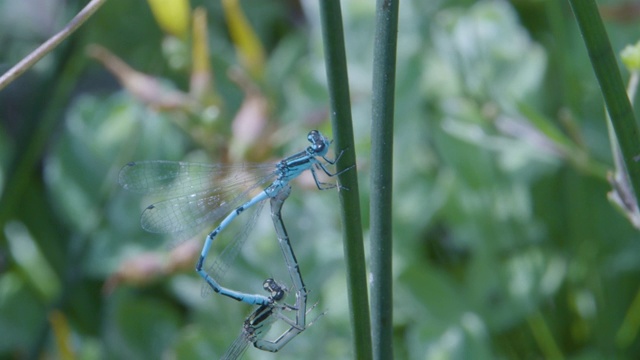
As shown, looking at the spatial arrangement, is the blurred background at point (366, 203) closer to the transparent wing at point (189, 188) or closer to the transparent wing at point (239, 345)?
the transparent wing at point (189, 188)

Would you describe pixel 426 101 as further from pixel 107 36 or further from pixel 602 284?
pixel 107 36

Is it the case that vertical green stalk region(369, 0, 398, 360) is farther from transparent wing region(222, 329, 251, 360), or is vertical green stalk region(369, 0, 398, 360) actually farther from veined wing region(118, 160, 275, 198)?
veined wing region(118, 160, 275, 198)

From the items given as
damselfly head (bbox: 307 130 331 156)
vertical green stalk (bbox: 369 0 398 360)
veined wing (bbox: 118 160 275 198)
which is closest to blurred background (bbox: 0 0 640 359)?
veined wing (bbox: 118 160 275 198)

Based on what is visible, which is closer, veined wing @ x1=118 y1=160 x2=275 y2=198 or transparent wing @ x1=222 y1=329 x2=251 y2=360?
transparent wing @ x1=222 y1=329 x2=251 y2=360

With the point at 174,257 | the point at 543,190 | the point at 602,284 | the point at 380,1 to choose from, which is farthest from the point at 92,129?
the point at 380,1

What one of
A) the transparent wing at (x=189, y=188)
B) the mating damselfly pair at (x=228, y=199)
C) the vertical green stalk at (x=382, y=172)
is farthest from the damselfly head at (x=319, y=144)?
the vertical green stalk at (x=382, y=172)

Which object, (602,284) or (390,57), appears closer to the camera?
(390,57)

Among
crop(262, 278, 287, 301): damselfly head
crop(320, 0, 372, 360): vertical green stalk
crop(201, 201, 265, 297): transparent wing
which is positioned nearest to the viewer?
crop(320, 0, 372, 360): vertical green stalk
